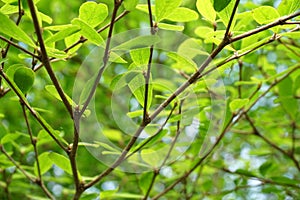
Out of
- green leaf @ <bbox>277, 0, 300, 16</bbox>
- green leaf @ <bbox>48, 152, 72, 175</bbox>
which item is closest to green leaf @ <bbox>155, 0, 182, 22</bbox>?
green leaf @ <bbox>277, 0, 300, 16</bbox>

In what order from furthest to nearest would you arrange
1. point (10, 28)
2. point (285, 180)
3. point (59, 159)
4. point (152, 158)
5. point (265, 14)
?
point (285, 180) < point (152, 158) < point (59, 159) < point (265, 14) < point (10, 28)

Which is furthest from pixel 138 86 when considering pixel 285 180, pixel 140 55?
pixel 285 180

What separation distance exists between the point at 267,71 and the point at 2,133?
0.60 metres

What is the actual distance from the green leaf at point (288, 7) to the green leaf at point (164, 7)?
15 cm

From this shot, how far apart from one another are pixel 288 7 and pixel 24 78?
357 millimetres

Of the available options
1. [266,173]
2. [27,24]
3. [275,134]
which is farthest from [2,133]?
[275,134]

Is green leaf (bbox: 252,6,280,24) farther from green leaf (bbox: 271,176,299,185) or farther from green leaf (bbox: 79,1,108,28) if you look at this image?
green leaf (bbox: 271,176,299,185)

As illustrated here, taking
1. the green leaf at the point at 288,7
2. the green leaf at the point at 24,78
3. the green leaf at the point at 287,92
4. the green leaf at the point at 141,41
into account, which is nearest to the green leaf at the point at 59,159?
the green leaf at the point at 24,78

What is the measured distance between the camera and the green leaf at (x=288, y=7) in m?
0.55

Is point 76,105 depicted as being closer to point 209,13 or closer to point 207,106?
point 209,13

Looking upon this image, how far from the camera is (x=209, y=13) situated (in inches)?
23.4

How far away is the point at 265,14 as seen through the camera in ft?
1.83

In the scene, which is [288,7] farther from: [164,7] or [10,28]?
[10,28]

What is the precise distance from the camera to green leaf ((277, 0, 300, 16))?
1.81 feet
